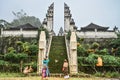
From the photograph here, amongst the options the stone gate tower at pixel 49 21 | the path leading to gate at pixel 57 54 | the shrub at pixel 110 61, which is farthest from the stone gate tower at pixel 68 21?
the shrub at pixel 110 61

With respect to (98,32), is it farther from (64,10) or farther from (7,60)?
(7,60)

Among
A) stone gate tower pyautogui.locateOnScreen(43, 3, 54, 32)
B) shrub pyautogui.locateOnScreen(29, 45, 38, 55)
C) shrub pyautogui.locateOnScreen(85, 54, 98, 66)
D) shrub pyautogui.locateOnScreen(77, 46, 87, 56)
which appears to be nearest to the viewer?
shrub pyautogui.locateOnScreen(85, 54, 98, 66)

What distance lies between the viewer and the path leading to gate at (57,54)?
2269cm

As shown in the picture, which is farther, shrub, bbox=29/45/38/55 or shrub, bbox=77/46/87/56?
shrub, bbox=29/45/38/55

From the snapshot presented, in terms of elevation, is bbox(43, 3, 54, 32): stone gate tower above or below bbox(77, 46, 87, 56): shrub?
above

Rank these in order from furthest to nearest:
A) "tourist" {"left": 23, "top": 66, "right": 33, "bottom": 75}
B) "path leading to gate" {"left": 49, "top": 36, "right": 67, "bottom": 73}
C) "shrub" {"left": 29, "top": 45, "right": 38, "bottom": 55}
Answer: "shrub" {"left": 29, "top": 45, "right": 38, "bottom": 55}
"path leading to gate" {"left": 49, "top": 36, "right": 67, "bottom": 73}
"tourist" {"left": 23, "top": 66, "right": 33, "bottom": 75}

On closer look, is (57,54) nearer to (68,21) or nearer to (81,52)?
(81,52)

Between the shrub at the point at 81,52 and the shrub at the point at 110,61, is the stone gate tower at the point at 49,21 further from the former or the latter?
the shrub at the point at 110,61

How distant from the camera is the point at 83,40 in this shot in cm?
3269

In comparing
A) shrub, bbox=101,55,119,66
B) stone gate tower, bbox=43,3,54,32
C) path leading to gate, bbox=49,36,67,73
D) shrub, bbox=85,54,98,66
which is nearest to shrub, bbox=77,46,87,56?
path leading to gate, bbox=49,36,67,73

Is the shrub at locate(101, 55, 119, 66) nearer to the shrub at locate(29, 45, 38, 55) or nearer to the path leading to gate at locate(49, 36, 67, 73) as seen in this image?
the path leading to gate at locate(49, 36, 67, 73)

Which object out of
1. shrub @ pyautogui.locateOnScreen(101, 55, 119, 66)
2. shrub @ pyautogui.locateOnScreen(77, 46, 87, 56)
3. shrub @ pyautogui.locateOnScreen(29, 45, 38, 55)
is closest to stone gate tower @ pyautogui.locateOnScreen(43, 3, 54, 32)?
shrub @ pyautogui.locateOnScreen(29, 45, 38, 55)

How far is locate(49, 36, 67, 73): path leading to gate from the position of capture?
22.7 metres

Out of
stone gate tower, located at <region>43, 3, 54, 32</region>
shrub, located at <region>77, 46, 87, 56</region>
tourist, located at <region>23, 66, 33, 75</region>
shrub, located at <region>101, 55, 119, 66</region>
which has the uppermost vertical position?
stone gate tower, located at <region>43, 3, 54, 32</region>
